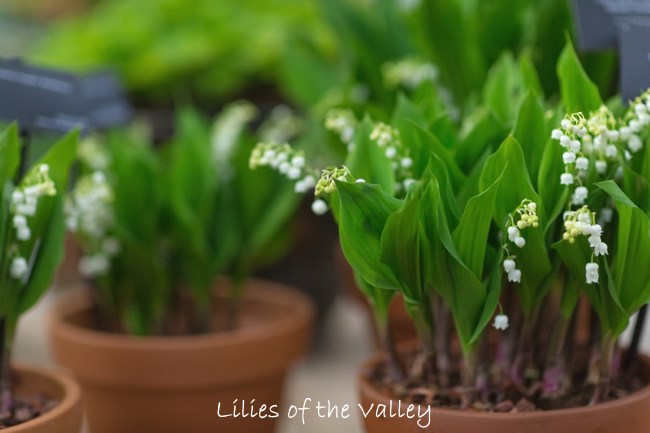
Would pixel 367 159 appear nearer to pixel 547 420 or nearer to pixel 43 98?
pixel 547 420

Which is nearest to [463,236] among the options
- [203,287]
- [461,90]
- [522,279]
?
[522,279]

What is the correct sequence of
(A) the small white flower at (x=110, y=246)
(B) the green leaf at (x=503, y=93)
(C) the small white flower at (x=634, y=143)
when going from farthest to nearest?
(A) the small white flower at (x=110, y=246)
(B) the green leaf at (x=503, y=93)
(C) the small white flower at (x=634, y=143)

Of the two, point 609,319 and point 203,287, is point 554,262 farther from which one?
point 203,287

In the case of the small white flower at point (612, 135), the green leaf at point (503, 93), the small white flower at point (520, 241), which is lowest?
the small white flower at point (520, 241)

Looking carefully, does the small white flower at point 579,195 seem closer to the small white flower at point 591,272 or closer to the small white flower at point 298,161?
the small white flower at point 591,272

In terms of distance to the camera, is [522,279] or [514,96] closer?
[522,279]

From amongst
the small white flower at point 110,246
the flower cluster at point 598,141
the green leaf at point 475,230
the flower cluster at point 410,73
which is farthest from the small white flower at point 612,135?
the small white flower at point 110,246
